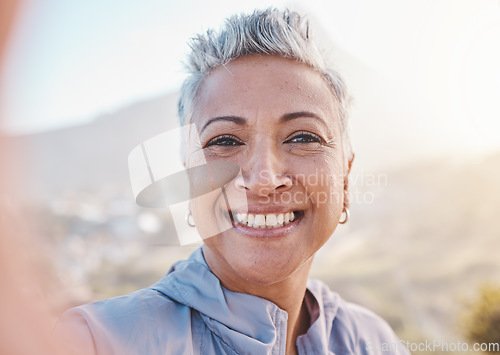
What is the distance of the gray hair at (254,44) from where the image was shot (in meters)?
1.25

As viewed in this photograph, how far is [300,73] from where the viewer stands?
128 centimetres

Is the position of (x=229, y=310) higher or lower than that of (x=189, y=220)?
lower

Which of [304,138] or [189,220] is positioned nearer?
[304,138]

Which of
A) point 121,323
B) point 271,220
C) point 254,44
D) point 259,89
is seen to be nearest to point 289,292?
point 271,220

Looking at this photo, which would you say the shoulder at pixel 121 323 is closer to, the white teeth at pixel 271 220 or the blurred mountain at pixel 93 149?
the white teeth at pixel 271 220

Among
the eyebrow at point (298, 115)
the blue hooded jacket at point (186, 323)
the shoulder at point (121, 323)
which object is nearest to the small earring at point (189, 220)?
the blue hooded jacket at point (186, 323)

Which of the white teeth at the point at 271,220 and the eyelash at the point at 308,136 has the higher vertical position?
the eyelash at the point at 308,136

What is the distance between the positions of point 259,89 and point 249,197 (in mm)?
308

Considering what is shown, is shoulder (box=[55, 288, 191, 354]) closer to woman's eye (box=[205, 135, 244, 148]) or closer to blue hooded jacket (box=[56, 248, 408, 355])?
blue hooded jacket (box=[56, 248, 408, 355])

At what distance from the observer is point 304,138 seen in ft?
4.11

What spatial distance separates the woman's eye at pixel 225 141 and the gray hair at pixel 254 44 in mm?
170

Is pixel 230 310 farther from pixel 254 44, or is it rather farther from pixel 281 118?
pixel 254 44

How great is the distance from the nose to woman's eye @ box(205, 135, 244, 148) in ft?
0.27

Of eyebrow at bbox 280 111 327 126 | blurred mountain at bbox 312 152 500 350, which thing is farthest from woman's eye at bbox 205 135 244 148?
blurred mountain at bbox 312 152 500 350
